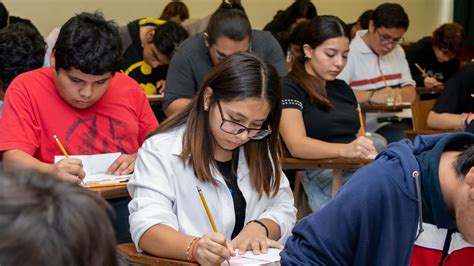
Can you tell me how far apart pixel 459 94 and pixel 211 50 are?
1.38 metres

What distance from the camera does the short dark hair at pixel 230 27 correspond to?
3814mm

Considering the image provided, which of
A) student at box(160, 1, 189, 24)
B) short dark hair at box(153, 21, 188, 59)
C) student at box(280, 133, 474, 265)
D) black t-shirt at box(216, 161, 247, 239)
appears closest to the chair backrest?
short dark hair at box(153, 21, 188, 59)

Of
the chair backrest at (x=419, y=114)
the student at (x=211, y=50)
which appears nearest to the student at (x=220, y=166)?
the student at (x=211, y=50)

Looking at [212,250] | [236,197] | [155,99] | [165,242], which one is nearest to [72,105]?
[236,197]

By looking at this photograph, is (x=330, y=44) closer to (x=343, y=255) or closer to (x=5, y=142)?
(x=5, y=142)

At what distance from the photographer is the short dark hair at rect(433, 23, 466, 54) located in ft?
21.4

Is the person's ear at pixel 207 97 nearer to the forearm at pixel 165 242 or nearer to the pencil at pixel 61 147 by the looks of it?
the forearm at pixel 165 242

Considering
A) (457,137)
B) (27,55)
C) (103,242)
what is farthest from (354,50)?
(103,242)

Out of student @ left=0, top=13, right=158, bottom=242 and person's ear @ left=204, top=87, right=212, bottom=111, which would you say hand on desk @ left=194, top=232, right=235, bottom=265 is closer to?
person's ear @ left=204, top=87, right=212, bottom=111

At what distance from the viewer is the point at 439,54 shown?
668 cm

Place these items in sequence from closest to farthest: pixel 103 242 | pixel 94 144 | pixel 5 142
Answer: pixel 103 242, pixel 5 142, pixel 94 144

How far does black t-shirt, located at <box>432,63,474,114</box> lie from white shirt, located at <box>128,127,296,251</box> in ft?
6.69

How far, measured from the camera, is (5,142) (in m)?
2.72

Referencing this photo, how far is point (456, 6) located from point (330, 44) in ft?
20.0
